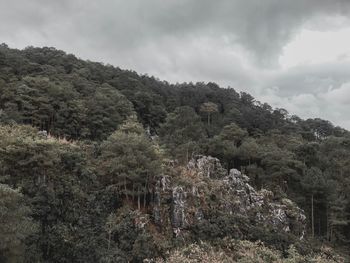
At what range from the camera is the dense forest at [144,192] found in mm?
22547

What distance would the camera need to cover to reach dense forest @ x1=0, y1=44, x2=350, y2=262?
22.5 meters

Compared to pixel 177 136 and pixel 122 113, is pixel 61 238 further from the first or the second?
pixel 122 113

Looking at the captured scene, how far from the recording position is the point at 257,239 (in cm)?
2794

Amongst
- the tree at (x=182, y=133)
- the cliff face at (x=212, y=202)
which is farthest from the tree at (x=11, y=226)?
the tree at (x=182, y=133)

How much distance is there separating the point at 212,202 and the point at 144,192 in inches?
206

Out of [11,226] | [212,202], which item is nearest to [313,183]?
[212,202]

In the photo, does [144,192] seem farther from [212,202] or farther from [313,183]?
[313,183]

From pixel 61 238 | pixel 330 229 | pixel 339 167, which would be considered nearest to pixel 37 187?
pixel 61 238

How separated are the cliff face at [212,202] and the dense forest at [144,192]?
0.28 feet

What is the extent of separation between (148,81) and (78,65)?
14.4 meters

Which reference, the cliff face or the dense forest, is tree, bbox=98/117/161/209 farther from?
the cliff face

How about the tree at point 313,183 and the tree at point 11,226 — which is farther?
the tree at point 313,183

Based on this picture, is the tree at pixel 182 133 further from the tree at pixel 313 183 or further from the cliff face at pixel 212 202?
the tree at pixel 313 183

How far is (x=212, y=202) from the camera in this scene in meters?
29.1
